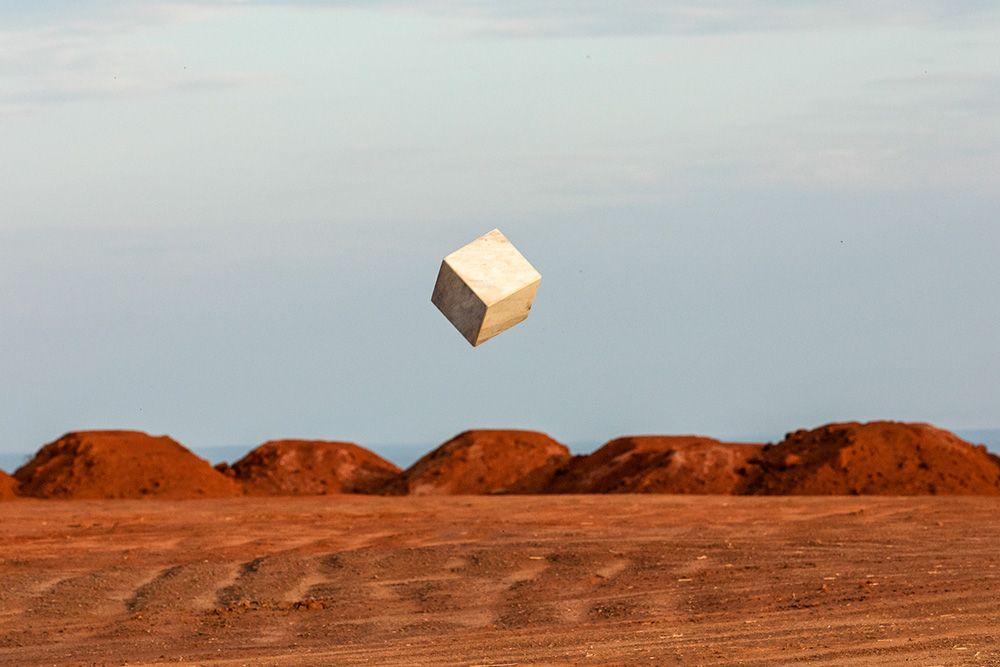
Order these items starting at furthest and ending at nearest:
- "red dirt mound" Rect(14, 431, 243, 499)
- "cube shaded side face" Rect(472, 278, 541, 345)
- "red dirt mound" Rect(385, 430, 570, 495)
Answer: "red dirt mound" Rect(385, 430, 570, 495)
"red dirt mound" Rect(14, 431, 243, 499)
"cube shaded side face" Rect(472, 278, 541, 345)

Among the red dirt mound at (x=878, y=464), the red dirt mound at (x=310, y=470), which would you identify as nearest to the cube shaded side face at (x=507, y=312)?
the red dirt mound at (x=878, y=464)

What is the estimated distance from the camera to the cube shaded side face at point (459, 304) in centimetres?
854

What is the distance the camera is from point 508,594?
1395cm

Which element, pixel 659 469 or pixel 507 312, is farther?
pixel 659 469

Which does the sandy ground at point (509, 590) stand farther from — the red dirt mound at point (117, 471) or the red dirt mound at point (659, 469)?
the red dirt mound at point (117, 471)

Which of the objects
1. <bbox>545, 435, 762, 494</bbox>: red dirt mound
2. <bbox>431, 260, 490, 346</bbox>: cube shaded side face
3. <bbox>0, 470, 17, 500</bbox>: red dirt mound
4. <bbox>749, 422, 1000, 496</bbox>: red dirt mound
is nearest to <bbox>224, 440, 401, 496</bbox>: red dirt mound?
<bbox>0, 470, 17, 500</bbox>: red dirt mound

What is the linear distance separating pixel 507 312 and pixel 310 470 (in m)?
29.1

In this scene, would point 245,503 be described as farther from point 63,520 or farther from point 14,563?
point 14,563

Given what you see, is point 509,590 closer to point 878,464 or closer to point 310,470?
point 878,464

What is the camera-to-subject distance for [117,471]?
32438 mm

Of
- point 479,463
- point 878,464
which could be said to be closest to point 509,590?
point 878,464

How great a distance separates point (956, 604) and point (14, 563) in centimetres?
1314

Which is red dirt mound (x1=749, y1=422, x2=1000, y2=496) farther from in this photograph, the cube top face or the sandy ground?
the cube top face

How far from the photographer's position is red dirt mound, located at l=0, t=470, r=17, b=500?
31422 millimetres
